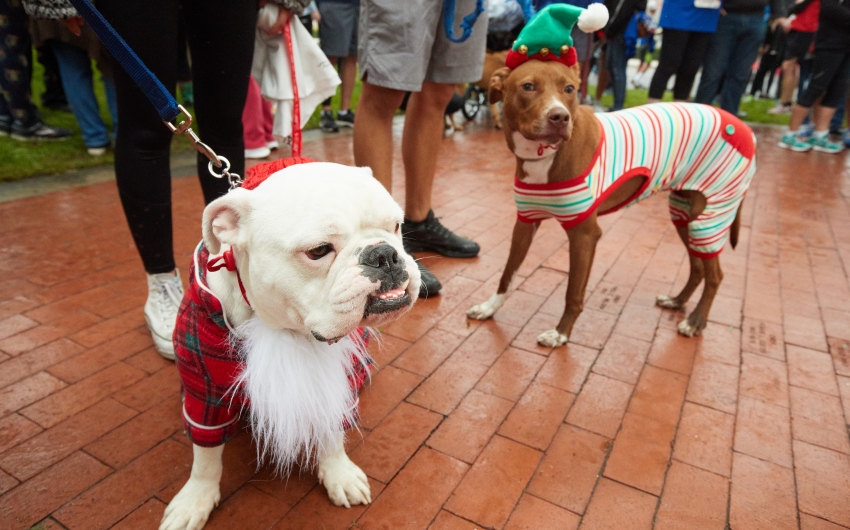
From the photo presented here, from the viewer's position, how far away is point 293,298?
4.19 ft

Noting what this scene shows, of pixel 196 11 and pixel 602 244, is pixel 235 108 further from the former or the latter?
pixel 602 244

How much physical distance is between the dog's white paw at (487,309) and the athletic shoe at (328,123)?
468 centimetres

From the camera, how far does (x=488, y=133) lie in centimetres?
768

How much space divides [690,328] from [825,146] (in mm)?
6447

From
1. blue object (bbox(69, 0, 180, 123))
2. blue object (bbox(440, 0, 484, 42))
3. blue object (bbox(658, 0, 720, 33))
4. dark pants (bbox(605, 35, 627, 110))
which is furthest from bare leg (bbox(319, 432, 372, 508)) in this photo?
dark pants (bbox(605, 35, 627, 110))

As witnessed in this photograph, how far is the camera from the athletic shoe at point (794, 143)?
7.24 metres

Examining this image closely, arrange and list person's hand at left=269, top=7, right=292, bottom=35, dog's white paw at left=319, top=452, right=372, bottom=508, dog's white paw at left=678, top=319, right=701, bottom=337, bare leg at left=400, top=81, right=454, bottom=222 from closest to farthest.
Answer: dog's white paw at left=319, top=452, right=372, bottom=508
person's hand at left=269, top=7, right=292, bottom=35
dog's white paw at left=678, top=319, right=701, bottom=337
bare leg at left=400, top=81, right=454, bottom=222

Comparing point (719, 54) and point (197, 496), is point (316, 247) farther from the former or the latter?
point (719, 54)

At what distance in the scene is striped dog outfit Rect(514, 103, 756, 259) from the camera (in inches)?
95.7

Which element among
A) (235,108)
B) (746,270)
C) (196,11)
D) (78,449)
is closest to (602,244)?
(746,270)

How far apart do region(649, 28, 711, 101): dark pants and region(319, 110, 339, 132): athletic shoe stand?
12.4 feet

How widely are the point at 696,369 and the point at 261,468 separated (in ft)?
6.38

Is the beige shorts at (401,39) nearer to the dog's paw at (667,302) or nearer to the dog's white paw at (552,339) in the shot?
the dog's white paw at (552,339)

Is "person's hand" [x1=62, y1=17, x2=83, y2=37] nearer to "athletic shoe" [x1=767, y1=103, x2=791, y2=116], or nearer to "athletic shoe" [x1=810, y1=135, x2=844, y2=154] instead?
"athletic shoe" [x1=810, y1=135, x2=844, y2=154]
